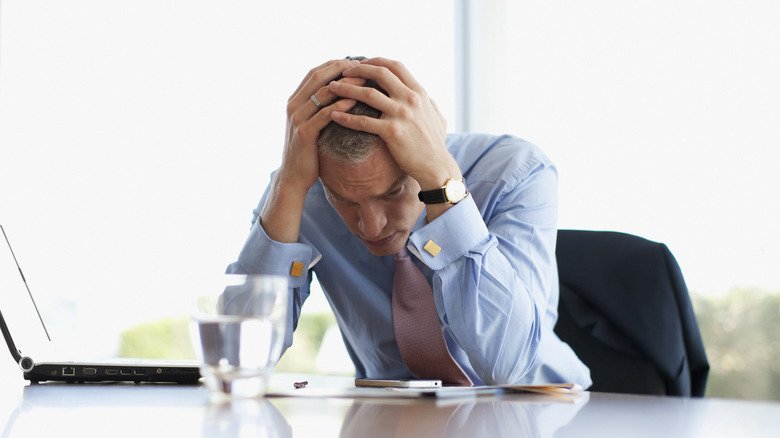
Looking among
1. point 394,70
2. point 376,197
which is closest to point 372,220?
point 376,197

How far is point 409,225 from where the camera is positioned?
126cm

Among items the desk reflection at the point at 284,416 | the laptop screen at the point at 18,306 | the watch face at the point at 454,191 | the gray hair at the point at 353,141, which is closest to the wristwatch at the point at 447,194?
the watch face at the point at 454,191

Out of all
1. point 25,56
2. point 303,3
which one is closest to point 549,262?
point 303,3

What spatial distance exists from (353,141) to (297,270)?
30cm

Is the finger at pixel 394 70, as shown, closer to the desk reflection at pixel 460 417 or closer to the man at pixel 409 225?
the man at pixel 409 225

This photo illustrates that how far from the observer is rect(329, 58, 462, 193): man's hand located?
44.1 inches

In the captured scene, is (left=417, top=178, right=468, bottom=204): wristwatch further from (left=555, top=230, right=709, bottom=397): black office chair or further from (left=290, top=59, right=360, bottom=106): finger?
(left=555, top=230, right=709, bottom=397): black office chair

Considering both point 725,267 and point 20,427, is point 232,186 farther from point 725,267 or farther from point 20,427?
point 20,427

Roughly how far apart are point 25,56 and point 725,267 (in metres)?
3.03

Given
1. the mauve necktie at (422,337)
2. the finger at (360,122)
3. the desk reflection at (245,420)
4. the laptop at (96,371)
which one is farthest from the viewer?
the mauve necktie at (422,337)

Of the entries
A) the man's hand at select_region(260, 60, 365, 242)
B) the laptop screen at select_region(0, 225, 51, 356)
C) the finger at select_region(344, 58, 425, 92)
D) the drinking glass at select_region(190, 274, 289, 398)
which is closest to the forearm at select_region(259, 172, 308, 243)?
the man's hand at select_region(260, 60, 365, 242)

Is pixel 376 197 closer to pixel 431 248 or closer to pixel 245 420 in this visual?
pixel 431 248

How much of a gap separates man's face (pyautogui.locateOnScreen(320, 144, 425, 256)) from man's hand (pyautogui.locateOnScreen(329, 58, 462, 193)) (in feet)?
0.15

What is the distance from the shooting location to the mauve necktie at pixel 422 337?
1.23 metres
